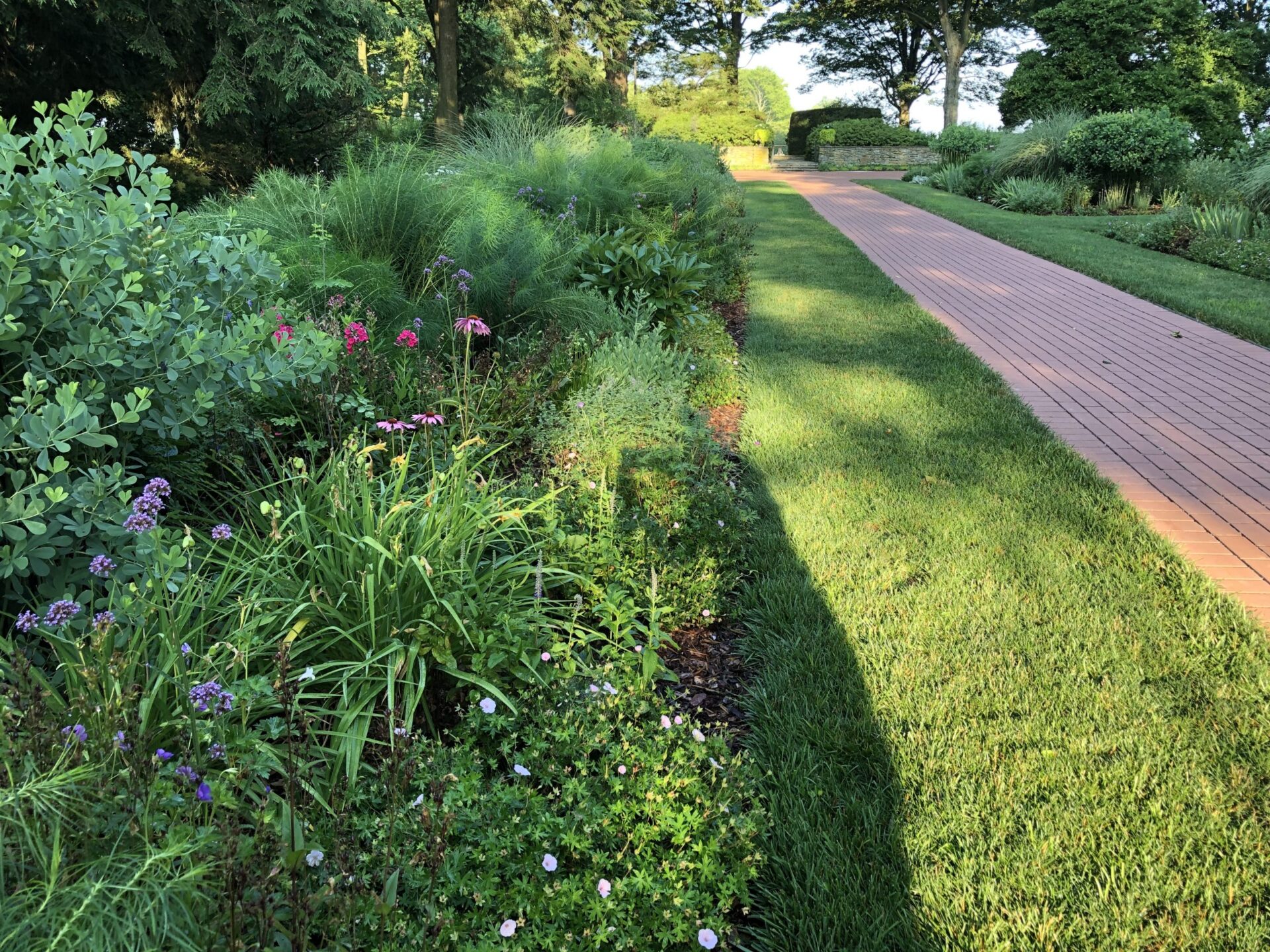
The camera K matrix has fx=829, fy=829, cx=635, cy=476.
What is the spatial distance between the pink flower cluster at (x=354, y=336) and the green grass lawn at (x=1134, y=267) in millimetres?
7278

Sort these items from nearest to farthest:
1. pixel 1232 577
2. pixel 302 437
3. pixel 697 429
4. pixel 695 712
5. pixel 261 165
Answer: pixel 695 712, pixel 1232 577, pixel 302 437, pixel 697 429, pixel 261 165

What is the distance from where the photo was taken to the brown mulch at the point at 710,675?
2641 millimetres

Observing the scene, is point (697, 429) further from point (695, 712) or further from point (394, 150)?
point (394, 150)

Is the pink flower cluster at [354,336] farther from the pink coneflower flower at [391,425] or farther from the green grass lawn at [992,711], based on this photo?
the green grass lawn at [992,711]

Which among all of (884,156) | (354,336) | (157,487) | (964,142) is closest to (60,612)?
(157,487)

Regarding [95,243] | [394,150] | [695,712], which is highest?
[394,150]

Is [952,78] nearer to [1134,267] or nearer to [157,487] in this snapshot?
[1134,267]

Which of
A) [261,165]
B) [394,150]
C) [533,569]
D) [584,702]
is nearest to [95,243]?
[533,569]

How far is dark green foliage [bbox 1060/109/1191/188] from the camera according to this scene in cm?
1605

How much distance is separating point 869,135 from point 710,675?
109ft

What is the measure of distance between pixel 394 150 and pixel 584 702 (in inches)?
203

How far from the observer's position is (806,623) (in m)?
3.02

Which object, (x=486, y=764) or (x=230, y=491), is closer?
(x=486, y=764)

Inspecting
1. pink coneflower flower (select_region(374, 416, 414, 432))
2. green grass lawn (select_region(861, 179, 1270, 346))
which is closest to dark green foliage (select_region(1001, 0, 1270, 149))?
green grass lawn (select_region(861, 179, 1270, 346))
